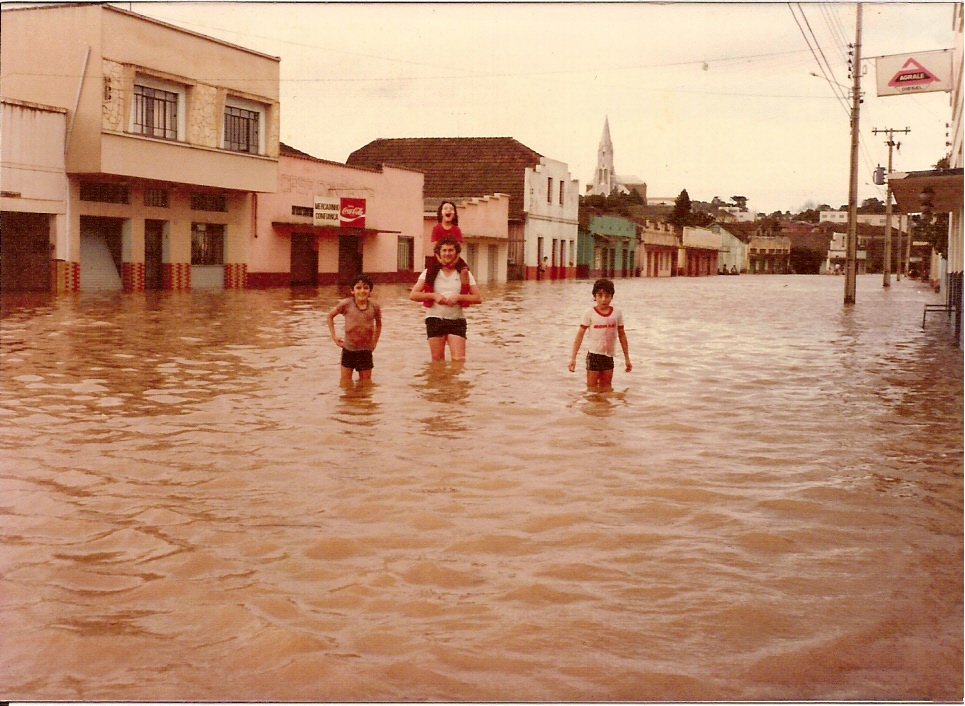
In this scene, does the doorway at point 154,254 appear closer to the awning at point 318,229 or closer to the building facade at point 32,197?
the building facade at point 32,197

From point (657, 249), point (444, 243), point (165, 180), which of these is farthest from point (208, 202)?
point (657, 249)

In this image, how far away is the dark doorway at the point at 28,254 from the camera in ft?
84.3

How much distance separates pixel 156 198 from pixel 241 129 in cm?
346

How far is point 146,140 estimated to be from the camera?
2691 cm

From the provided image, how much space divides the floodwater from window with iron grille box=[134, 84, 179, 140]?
17.9m

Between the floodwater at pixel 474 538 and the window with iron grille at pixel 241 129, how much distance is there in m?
21.0

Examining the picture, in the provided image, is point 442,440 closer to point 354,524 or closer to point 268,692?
point 354,524

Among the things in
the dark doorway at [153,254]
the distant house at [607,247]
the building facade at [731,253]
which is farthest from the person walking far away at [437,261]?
the building facade at [731,253]

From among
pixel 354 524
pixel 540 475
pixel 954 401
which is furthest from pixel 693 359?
pixel 354 524

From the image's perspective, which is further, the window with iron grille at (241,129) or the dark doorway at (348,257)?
the dark doorway at (348,257)

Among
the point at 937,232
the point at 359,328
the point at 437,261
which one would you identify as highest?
the point at 937,232

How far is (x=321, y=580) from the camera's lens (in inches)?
166

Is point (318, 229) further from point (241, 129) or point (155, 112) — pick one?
point (155, 112)

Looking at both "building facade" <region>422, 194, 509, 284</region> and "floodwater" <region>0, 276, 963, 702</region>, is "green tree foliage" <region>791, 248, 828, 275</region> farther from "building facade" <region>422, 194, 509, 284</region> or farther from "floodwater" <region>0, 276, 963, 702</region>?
"floodwater" <region>0, 276, 963, 702</region>
